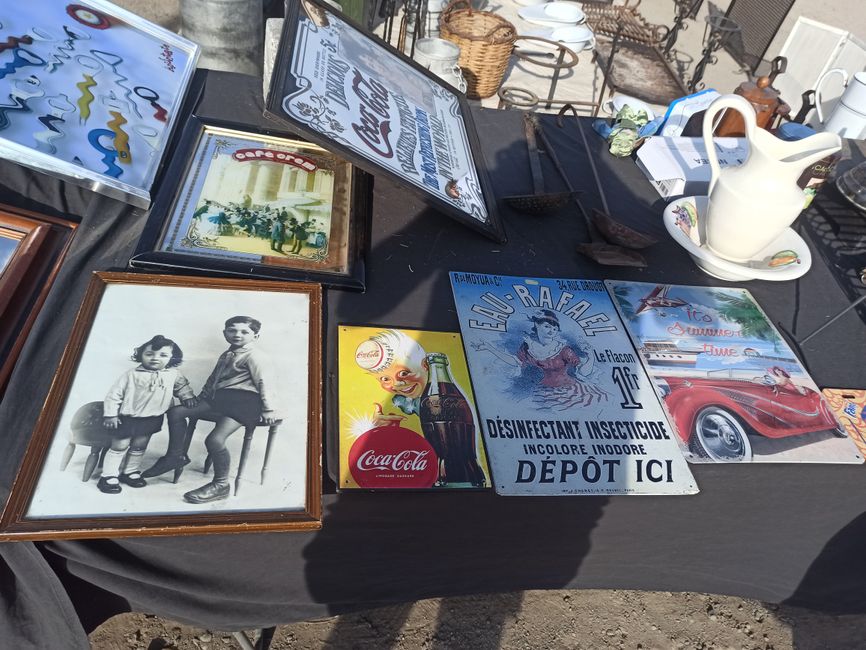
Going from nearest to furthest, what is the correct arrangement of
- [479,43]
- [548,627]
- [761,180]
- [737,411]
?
1. [737,411]
2. [761,180]
3. [548,627]
4. [479,43]

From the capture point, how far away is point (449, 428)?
769mm

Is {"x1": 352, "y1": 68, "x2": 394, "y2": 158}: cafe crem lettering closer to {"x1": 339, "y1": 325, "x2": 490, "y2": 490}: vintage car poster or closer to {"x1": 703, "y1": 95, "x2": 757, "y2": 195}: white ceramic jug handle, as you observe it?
{"x1": 339, "y1": 325, "x2": 490, "y2": 490}: vintage car poster

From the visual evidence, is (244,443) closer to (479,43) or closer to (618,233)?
(618,233)

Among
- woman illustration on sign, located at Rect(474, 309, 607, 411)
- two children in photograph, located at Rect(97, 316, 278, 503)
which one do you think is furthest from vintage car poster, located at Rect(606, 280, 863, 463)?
two children in photograph, located at Rect(97, 316, 278, 503)

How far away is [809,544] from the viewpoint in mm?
844

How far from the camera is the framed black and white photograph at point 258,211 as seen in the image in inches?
34.8

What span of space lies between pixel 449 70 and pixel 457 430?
3.92 feet

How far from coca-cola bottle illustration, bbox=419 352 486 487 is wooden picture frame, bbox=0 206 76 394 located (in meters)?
0.55

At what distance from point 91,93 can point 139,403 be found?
0.66 meters

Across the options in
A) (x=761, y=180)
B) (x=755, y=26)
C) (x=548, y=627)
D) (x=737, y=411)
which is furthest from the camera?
(x=755, y=26)

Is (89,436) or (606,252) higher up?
(606,252)

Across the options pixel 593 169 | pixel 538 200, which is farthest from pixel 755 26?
pixel 538 200

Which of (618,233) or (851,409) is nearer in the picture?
(851,409)

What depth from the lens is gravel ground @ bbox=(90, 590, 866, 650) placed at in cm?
116
